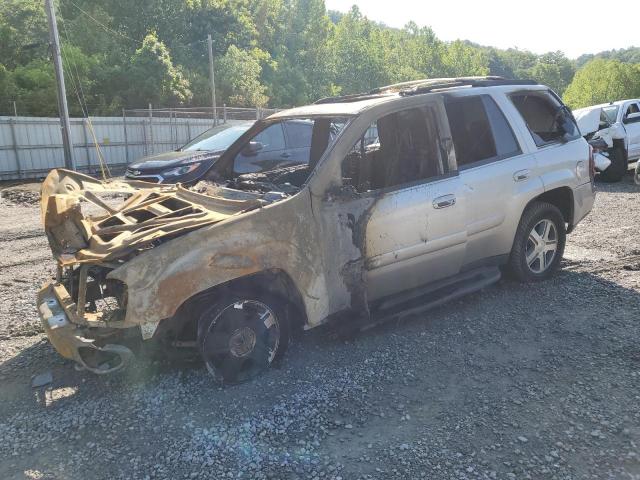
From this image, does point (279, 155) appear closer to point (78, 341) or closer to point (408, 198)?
point (408, 198)

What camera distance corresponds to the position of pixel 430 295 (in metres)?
4.44

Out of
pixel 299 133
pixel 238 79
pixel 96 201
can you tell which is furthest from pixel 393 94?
pixel 238 79

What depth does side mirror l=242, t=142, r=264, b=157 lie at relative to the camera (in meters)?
Answer: 5.00

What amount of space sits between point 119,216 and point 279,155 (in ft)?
6.17

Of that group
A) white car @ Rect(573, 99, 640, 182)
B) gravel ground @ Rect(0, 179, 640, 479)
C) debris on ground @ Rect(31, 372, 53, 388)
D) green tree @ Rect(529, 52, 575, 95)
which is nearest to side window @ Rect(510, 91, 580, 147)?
gravel ground @ Rect(0, 179, 640, 479)

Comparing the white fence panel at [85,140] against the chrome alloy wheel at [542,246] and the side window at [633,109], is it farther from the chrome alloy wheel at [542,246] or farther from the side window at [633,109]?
the chrome alloy wheel at [542,246]

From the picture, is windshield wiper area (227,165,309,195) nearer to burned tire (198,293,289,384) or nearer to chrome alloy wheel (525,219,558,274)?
burned tire (198,293,289,384)

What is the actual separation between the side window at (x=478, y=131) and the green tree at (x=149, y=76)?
1156 inches

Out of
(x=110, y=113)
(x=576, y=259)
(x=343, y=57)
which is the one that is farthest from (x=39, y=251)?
(x=343, y=57)

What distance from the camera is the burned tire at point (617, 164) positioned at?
12.1m

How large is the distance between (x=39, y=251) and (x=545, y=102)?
6759 mm

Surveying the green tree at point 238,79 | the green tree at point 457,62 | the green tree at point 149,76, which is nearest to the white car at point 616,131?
the green tree at point 149,76

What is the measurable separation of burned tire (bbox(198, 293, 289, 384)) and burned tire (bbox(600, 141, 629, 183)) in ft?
36.9

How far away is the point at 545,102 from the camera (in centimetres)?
532
